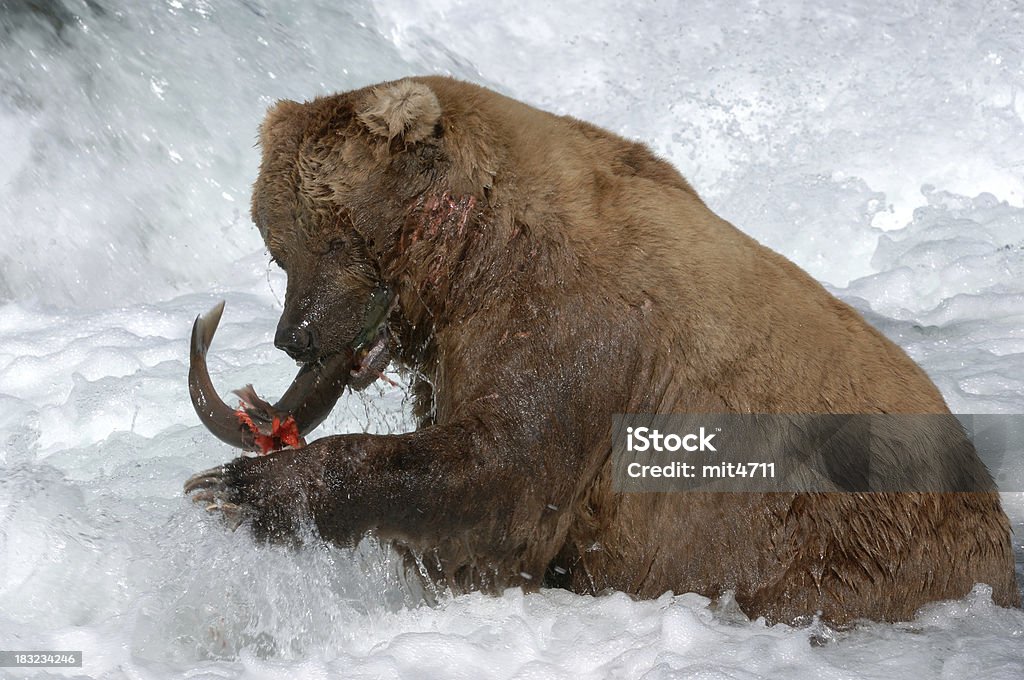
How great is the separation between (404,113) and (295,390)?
99 cm

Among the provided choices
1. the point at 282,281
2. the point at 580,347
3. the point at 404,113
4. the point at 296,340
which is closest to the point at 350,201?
the point at 404,113

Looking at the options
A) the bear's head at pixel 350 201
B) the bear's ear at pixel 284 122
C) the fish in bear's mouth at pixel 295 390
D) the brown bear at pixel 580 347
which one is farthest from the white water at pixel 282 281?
the bear's ear at pixel 284 122

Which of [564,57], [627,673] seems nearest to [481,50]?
[564,57]

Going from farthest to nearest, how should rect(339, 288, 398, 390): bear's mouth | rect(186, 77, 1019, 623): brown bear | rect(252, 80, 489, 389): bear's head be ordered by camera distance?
1. rect(339, 288, 398, 390): bear's mouth
2. rect(252, 80, 489, 389): bear's head
3. rect(186, 77, 1019, 623): brown bear

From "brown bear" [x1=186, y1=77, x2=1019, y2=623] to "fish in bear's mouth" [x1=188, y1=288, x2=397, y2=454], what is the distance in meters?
0.03

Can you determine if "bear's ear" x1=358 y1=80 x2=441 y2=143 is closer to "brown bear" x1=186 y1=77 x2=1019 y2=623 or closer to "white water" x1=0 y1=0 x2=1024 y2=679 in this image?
"brown bear" x1=186 y1=77 x2=1019 y2=623

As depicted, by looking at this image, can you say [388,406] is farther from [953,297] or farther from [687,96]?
[687,96]

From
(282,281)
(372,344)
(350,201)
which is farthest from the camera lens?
(282,281)

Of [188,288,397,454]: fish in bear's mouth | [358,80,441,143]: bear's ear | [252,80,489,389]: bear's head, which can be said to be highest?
[358,80,441,143]: bear's ear

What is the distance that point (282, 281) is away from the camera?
9.03 m

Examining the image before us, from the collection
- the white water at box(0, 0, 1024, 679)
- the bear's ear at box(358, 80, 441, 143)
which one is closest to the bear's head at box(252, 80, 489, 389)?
the bear's ear at box(358, 80, 441, 143)

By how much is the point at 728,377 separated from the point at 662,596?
2.36ft

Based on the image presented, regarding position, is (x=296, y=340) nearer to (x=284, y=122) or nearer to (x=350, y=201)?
(x=350, y=201)

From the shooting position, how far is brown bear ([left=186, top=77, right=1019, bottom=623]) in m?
3.96
